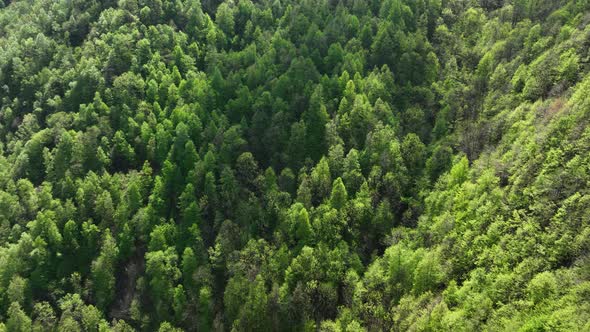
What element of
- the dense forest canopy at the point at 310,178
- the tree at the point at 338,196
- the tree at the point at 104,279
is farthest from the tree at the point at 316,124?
the tree at the point at 104,279

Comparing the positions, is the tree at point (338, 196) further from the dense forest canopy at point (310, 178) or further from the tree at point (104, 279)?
the tree at point (104, 279)

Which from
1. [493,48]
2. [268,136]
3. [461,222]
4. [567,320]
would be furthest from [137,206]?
[493,48]

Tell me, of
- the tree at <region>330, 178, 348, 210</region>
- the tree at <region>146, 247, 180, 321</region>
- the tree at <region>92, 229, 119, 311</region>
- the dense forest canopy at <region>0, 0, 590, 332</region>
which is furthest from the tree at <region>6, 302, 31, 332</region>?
the tree at <region>330, 178, 348, 210</region>

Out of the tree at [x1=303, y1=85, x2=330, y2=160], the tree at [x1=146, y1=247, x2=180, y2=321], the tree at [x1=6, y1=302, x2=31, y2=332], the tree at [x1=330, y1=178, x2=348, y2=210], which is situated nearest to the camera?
the tree at [x1=6, y1=302, x2=31, y2=332]

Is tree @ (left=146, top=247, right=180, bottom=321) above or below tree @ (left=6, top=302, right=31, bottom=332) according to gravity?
above

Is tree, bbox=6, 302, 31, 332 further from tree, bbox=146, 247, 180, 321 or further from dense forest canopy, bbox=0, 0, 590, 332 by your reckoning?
tree, bbox=146, 247, 180, 321

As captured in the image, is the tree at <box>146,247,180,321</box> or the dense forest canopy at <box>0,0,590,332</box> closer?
the dense forest canopy at <box>0,0,590,332</box>

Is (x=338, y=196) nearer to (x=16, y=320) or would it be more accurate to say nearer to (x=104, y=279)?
(x=104, y=279)

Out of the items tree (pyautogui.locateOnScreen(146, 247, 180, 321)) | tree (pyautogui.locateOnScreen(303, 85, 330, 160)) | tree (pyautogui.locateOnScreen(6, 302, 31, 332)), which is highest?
tree (pyautogui.locateOnScreen(303, 85, 330, 160))

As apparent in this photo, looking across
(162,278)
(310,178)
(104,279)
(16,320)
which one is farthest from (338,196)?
(16,320)
